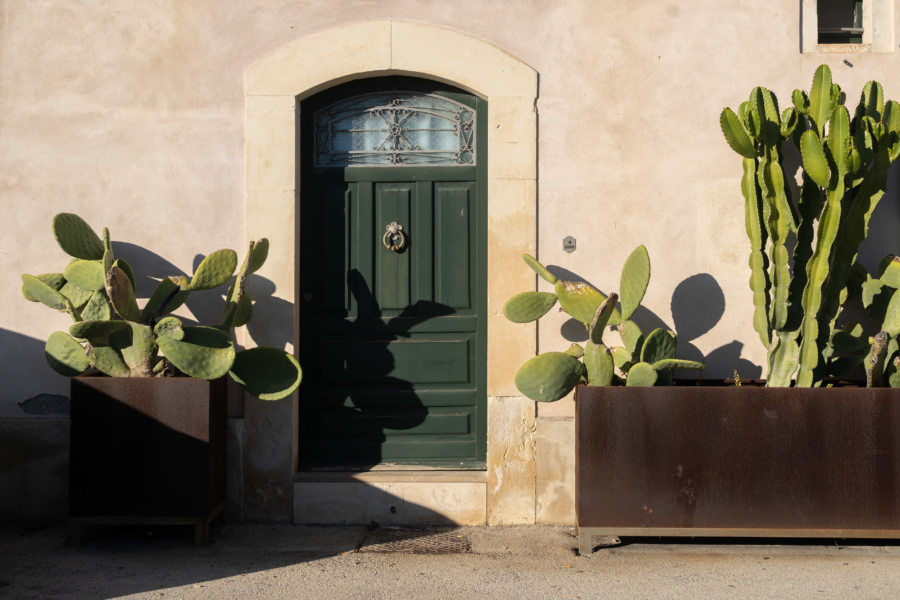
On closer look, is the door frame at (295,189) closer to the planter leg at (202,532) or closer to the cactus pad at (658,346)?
the planter leg at (202,532)

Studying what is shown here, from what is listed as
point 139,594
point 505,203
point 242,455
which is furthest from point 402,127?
point 139,594

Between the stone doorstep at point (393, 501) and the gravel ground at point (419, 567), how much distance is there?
11 centimetres

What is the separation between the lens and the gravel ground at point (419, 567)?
13.0 ft

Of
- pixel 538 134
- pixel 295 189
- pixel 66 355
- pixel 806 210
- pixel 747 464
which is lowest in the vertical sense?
pixel 747 464

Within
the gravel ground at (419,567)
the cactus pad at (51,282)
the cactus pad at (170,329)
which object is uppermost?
the cactus pad at (51,282)

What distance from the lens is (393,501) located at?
5.02m

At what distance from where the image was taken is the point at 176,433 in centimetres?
452

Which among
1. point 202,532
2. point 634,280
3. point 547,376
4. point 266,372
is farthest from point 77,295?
point 634,280

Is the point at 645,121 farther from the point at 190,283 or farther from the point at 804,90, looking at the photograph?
the point at 190,283

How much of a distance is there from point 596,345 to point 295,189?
1.87 meters

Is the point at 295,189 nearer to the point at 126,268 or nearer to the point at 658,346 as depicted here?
the point at 126,268

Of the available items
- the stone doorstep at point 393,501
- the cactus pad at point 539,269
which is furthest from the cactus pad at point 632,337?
the stone doorstep at point 393,501

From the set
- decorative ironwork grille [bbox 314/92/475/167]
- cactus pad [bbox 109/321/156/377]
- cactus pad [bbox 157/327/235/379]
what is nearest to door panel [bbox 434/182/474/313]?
decorative ironwork grille [bbox 314/92/475/167]

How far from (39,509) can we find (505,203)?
10.2 ft
